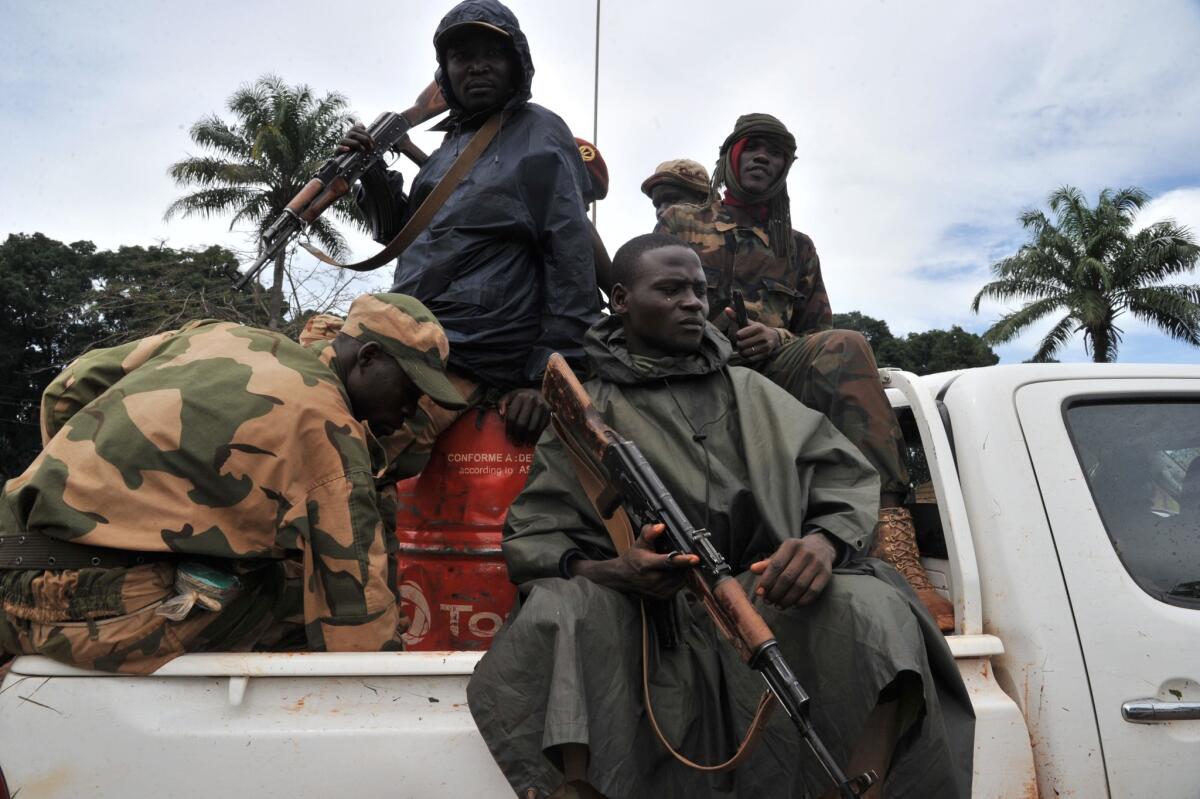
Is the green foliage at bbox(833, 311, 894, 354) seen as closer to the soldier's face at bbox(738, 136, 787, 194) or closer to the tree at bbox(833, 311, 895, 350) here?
the tree at bbox(833, 311, 895, 350)

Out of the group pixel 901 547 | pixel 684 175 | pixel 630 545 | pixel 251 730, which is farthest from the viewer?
pixel 684 175

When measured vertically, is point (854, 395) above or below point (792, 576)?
above

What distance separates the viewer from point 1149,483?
217 cm

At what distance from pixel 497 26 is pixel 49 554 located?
2108mm

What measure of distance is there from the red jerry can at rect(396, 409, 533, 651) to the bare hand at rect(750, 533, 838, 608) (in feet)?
3.07

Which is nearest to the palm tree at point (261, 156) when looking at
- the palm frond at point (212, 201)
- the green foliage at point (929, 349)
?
the palm frond at point (212, 201)

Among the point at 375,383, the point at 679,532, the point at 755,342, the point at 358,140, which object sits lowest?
the point at 679,532

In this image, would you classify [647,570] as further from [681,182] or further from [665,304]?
[681,182]

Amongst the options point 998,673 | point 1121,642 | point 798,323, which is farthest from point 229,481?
point 798,323

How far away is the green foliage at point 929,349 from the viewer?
31406 millimetres

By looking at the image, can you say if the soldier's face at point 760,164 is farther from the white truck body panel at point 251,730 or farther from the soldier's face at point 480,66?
the white truck body panel at point 251,730

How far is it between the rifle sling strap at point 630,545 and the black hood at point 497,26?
148cm

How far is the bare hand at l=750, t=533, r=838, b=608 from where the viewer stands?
5.90 feet

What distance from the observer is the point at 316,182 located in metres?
3.44
